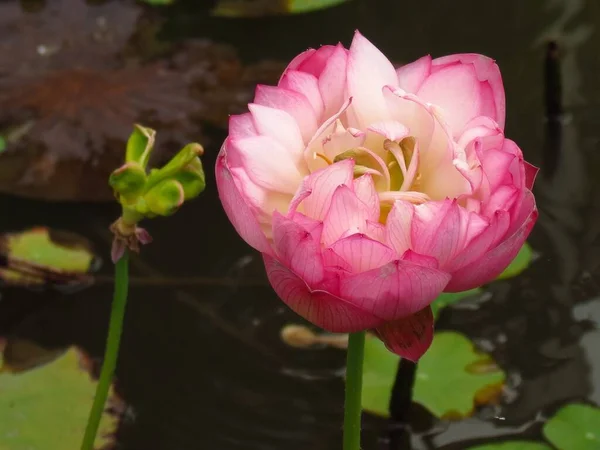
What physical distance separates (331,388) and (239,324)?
15 cm

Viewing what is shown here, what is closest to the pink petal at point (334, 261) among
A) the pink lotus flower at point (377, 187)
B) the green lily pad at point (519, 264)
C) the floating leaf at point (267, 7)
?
the pink lotus flower at point (377, 187)

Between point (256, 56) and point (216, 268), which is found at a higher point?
point (256, 56)

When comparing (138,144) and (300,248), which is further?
(138,144)

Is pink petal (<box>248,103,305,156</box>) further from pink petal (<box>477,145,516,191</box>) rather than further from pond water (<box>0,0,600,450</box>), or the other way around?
pond water (<box>0,0,600,450</box>)

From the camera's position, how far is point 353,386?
1.67ft

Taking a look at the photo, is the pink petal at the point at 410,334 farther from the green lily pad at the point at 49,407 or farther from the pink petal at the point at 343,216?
the green lily pad at the point at 49,407

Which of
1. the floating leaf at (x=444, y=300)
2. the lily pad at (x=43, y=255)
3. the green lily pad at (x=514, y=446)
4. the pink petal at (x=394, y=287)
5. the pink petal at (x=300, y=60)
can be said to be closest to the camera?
the pink petal at (x=394, y=287)

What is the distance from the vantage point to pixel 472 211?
45 cm

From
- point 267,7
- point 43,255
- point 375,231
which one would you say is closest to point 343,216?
point 375,231

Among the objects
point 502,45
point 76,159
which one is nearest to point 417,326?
point 76,159

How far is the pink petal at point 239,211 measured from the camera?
46 centimetres

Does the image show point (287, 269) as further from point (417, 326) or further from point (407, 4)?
point (407, 4)

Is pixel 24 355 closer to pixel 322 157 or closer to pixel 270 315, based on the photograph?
pixel 270 315

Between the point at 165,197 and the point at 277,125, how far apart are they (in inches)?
4.3
